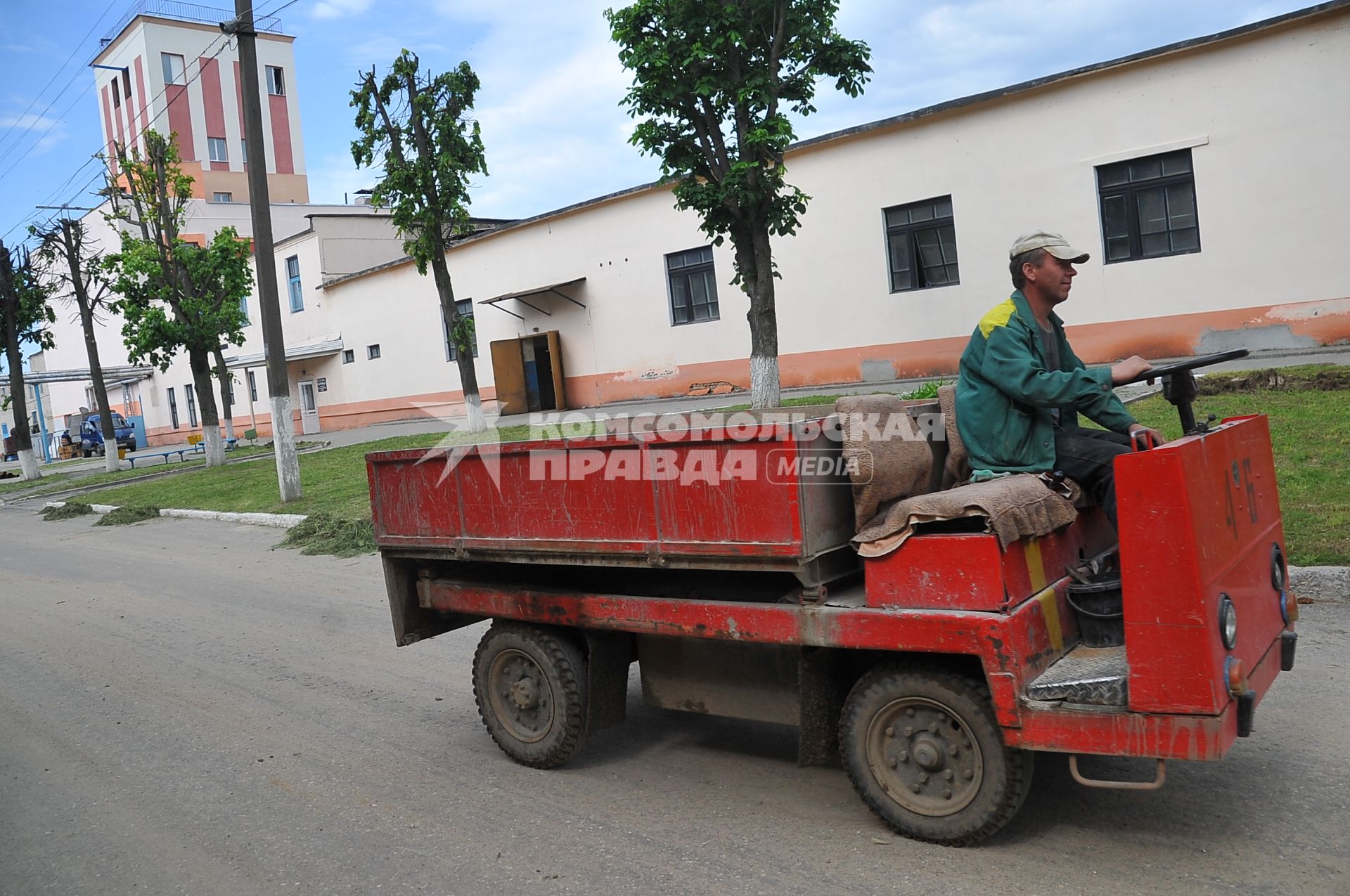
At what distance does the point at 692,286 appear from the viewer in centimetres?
2522

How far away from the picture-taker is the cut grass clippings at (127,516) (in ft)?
56.6

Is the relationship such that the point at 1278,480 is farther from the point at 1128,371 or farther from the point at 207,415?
the point at 207,415

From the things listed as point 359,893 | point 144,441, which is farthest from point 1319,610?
point 144,441

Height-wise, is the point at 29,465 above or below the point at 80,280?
below

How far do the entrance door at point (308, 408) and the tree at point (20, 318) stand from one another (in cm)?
989

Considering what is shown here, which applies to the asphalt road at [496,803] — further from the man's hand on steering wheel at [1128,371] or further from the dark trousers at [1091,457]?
the man's hand on steering wheel at [1128,371]

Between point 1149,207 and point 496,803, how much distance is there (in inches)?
680

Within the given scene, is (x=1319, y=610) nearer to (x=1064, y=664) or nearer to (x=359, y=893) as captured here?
(x=1064, y=664)

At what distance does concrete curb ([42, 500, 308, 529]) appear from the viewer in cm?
1452

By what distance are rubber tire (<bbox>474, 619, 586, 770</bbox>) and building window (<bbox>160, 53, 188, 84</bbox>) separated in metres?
61.6

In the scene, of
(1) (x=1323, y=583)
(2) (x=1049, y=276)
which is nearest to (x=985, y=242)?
(1) (x=1323, y=583)

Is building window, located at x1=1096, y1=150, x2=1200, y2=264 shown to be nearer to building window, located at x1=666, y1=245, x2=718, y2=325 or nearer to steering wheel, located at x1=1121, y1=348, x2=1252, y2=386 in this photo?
building window, located at x1=666, y1=245, x2=718, y2=325

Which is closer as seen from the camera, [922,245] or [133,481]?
[922,245]

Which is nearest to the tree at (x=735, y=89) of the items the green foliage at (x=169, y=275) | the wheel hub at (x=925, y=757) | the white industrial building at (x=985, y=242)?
the white industrial building at (x=985, y=242)
